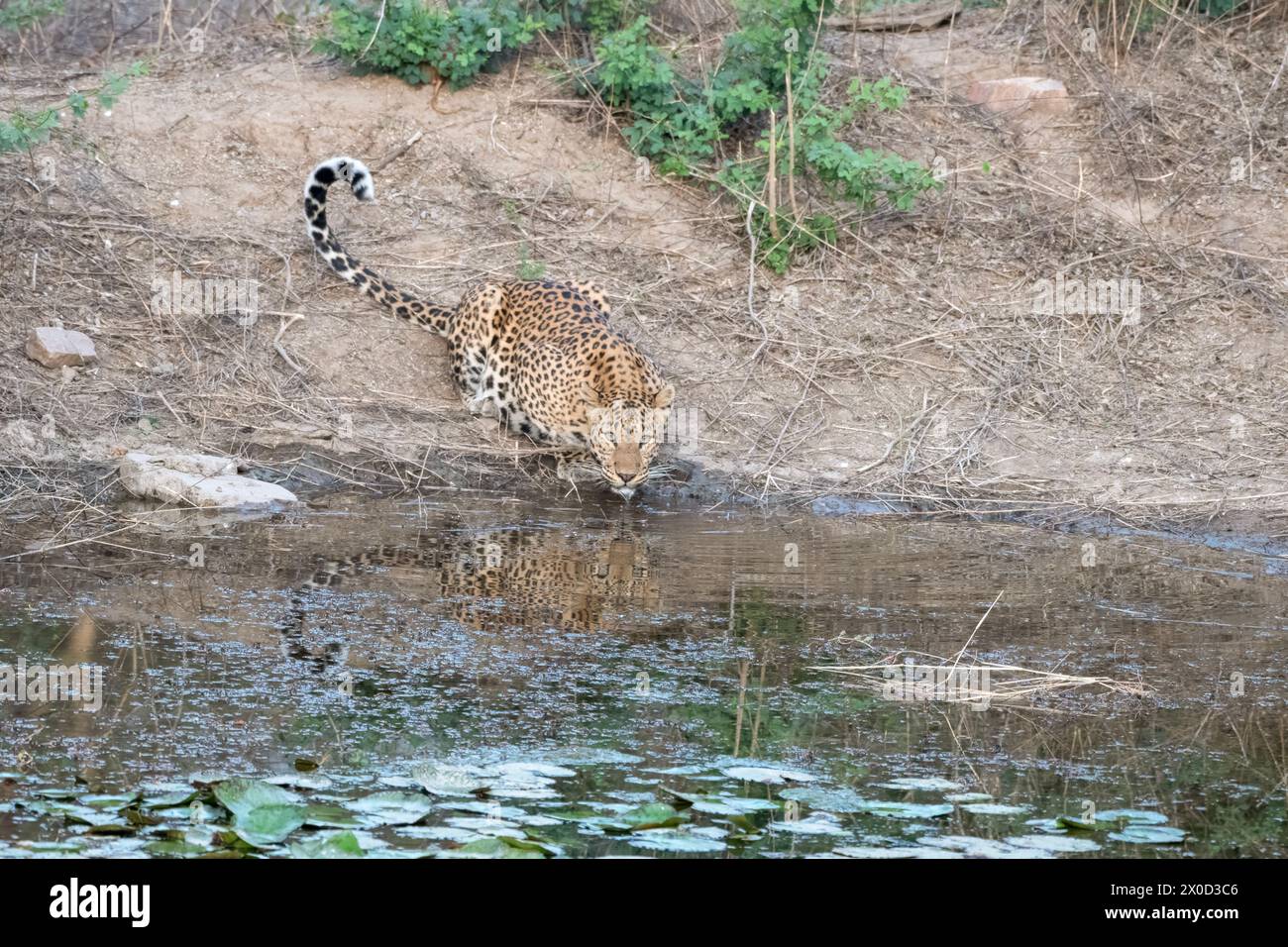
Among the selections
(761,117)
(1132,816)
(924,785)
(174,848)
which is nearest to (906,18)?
(761,117)

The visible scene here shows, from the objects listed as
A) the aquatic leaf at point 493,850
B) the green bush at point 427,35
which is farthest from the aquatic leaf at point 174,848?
the green bush at point 427,35

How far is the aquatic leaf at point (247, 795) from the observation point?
441 cm

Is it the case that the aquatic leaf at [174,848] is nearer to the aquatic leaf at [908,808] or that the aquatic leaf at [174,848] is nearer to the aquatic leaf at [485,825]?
the aquatic leaf at [485,825]

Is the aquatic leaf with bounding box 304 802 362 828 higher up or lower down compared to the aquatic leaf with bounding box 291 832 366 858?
higher up

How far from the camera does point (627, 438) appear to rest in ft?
28.2

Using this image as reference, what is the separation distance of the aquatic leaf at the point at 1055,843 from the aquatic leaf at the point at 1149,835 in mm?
114

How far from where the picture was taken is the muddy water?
15.5 feet

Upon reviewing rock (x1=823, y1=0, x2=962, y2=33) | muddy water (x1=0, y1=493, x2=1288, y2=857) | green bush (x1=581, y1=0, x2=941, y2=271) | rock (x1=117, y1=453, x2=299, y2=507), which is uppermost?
rock (x1=823, y1=0, x2=962, y2=33)

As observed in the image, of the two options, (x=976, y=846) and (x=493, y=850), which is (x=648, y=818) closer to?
(x=493, y=850)

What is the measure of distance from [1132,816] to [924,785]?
2.06 feet

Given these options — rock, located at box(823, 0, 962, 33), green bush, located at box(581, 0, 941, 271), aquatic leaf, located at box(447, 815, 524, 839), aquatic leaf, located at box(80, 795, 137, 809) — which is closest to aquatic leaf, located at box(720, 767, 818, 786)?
aquatic leaf, located at box(447, 815, 524, 839)

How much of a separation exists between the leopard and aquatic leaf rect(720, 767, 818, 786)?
3572 mm

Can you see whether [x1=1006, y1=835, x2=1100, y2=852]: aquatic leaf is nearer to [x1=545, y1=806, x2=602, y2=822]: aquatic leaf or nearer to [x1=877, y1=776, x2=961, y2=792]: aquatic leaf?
[x1=877, y1=776, x2=961, y2=792]: aquatic leaf
